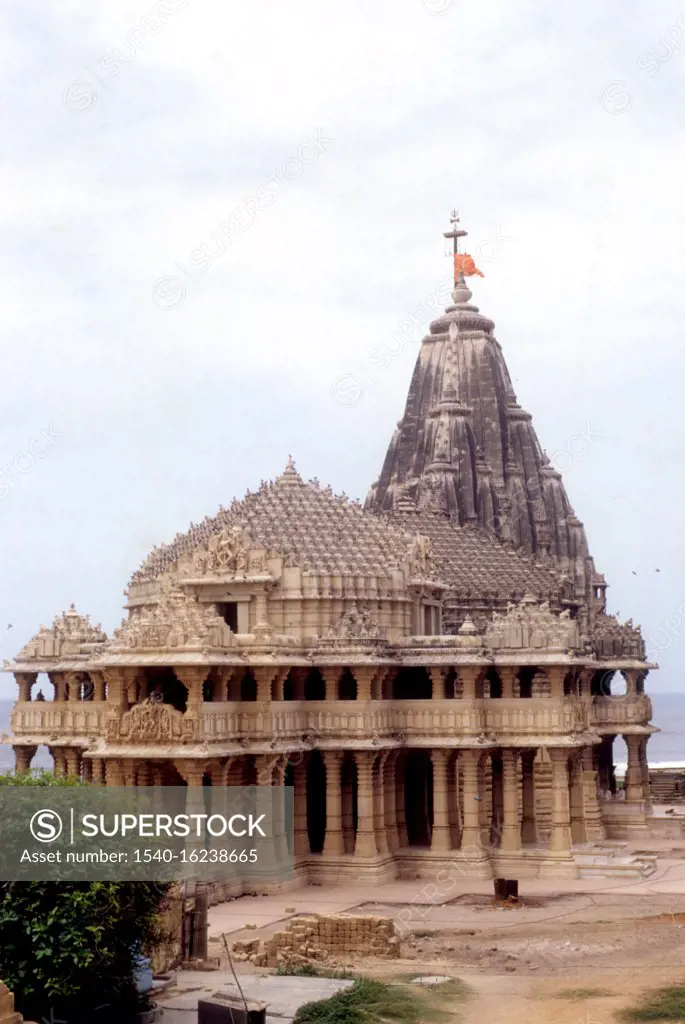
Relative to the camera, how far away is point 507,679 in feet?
200

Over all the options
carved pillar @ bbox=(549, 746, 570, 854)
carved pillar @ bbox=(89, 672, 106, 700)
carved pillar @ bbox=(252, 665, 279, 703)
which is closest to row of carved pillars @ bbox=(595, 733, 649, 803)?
carved pillar @ bbox=(549, 746, 570, 854)

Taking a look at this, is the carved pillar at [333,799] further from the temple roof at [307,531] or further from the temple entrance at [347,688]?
the temple roof at [307,531]

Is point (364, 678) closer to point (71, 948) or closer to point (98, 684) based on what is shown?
point (98, 684)

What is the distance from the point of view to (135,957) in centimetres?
3788

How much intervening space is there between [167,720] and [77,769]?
14.7 metres

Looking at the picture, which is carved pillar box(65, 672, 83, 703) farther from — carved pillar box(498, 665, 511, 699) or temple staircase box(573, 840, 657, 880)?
temple staircase box(573, 840, 657, 880)

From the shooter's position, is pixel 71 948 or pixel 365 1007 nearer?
pixel 71 948

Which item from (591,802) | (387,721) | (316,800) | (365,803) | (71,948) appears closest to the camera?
(71,948)

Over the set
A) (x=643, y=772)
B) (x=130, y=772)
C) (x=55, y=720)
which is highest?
(x=55, y=720)

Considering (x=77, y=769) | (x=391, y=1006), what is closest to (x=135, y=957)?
(x=391, y=1006)

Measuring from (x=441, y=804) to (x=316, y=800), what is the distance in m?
5.04

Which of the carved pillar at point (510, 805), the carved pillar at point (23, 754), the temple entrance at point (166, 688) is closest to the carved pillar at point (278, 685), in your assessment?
the temple entrance at point (166, 688)

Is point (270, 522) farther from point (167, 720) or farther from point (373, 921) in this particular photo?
point (373, 921)

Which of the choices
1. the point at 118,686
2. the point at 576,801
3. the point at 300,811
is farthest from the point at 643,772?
the point at 118,686
